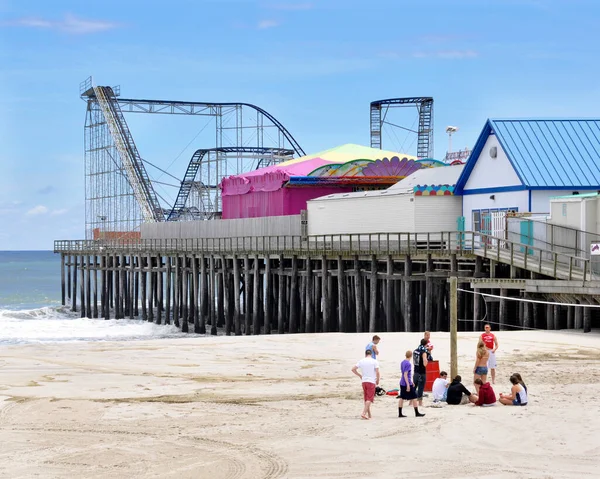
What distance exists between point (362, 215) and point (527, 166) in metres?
8.93

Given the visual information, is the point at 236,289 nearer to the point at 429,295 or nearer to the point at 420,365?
the point at 429,295

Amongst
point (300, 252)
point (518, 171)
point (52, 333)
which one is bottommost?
point (52, 333)

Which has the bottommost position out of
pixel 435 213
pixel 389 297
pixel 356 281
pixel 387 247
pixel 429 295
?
pixel 389 297

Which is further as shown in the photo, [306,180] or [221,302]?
[306,180]

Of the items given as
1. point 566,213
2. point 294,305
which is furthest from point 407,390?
point 294,305

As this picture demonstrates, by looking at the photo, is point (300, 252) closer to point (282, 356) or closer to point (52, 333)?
point (52, 333)

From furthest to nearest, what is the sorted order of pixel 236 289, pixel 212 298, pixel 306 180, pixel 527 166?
pixel 306 180 → pixel 212 298 → pixel 236 289 → pixel 527 166

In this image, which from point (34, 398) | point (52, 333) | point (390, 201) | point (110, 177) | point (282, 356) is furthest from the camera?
point (110, 177)

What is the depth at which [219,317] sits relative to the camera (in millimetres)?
51812

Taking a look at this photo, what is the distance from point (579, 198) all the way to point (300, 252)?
14668mm

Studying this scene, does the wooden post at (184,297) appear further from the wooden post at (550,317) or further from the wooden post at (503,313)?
the wooden post at (550,317)

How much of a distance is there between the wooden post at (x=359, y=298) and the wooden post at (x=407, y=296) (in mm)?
2327

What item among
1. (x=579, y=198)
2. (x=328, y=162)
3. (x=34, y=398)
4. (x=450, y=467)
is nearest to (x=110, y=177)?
(x=328, y=162)

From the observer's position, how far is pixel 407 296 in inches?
1407
